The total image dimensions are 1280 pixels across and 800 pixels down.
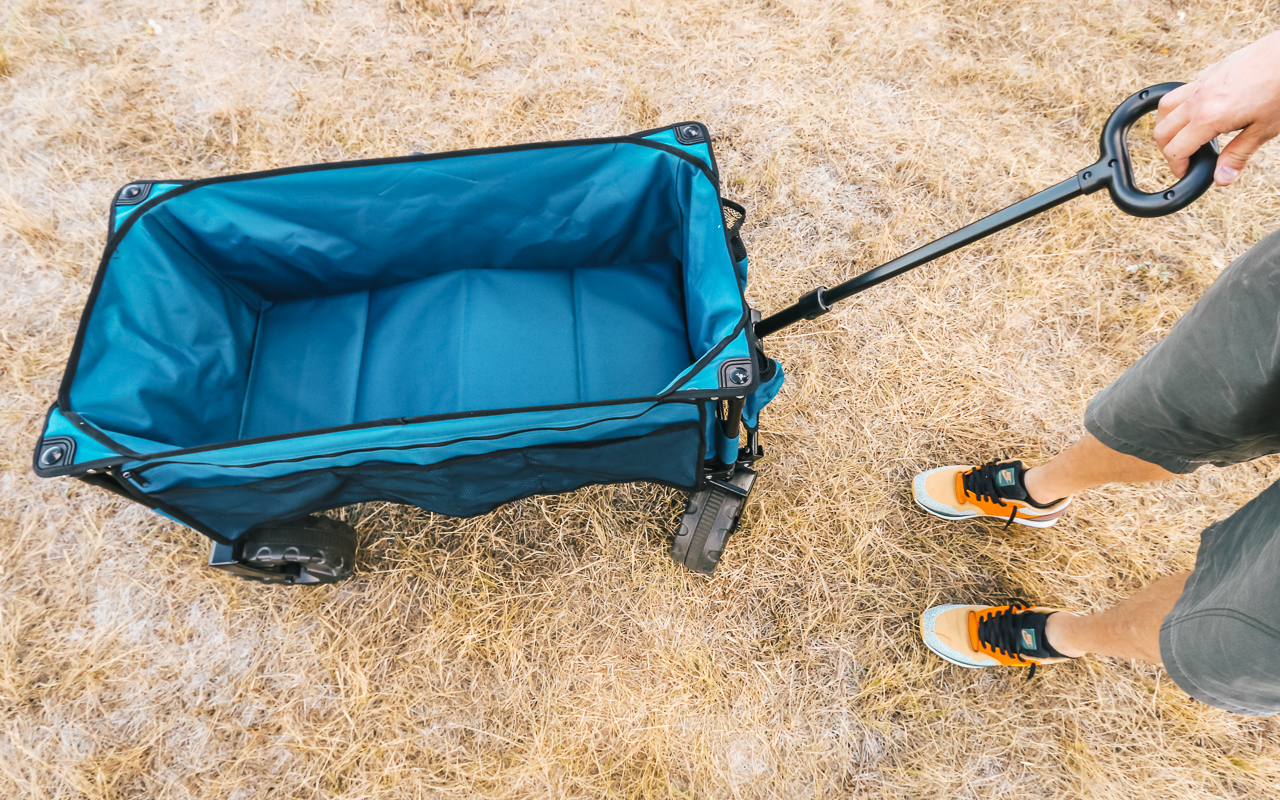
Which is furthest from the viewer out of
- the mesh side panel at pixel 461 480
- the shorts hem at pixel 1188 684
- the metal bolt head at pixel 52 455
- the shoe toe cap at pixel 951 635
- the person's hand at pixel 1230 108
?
the shoe toe cap at pixel 951 635

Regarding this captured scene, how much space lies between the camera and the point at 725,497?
Answer: 1.64m

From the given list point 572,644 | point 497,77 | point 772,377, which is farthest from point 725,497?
point 497,77

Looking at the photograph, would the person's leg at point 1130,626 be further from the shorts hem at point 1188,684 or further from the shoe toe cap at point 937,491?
the shoe toe cap at point 937,491

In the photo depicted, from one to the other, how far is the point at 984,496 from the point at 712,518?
2.58 ft

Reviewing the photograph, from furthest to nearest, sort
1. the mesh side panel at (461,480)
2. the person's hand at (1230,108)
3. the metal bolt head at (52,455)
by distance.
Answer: the mesh side panel at (461,480) < the metal bolt head at (52,455) < the person's hand at (1230,108)

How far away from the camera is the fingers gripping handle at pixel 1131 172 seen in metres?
0.94

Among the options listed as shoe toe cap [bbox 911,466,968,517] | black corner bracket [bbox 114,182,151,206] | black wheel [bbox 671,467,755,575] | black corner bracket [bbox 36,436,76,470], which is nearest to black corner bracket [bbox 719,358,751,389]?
black wheel [bbox 671,467,755,575]

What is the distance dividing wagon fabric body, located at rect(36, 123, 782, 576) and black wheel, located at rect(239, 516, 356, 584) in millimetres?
84

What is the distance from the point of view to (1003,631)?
161 cm

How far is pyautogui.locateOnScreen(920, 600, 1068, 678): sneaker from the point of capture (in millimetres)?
1563

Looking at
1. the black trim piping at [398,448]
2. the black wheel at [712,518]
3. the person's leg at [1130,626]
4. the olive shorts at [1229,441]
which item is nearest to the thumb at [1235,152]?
the olive shorts at [1229,441]

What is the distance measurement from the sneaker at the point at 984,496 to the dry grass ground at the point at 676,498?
81 millimetres

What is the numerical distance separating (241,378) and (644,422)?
3.88ft

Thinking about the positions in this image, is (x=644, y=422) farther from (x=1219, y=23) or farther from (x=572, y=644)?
(x=1219, y=23)
